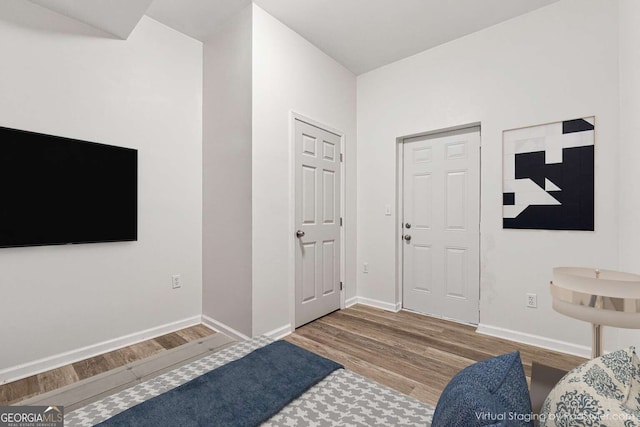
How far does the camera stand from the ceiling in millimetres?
2173

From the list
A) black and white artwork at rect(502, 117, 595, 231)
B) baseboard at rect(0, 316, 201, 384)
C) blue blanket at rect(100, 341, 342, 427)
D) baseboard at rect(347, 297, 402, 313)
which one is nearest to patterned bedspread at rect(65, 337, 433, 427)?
blue blanket at rect(100, 341, 342, 427)

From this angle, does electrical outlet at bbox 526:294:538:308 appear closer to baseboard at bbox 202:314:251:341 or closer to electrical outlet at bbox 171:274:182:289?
baseboard at bbox 202:314:251:341

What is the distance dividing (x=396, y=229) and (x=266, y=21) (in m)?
2.48

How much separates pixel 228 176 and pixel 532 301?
2943mm

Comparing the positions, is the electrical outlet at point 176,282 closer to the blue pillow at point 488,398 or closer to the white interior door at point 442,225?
the white interior door at point 442,225

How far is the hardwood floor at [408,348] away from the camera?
2045 mm

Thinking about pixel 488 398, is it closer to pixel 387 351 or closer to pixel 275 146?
pixel 387 351

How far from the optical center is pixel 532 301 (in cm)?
254

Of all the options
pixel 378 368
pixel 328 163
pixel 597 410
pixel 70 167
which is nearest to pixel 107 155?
pixel 70 167

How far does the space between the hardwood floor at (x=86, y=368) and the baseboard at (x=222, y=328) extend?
0.25 feet

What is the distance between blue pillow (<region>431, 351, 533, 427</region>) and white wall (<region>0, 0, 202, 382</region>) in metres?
2.66

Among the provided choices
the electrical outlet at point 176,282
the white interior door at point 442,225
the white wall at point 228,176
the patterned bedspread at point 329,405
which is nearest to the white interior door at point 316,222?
the white wall at point 228,176

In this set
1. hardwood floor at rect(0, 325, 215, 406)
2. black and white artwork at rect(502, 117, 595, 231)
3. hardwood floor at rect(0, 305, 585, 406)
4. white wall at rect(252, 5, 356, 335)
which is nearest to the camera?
hardwood floor at rect(0, 325, 215, 406)

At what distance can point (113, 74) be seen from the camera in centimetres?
242
